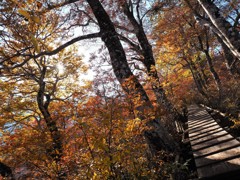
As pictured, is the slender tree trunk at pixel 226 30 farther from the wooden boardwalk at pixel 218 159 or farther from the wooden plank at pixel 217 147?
the wooden plank at pixel 217 147

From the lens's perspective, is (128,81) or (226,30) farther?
(226,30)

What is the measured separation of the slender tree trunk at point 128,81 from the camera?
426cm

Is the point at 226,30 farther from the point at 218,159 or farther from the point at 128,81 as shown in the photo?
the point at 218,159

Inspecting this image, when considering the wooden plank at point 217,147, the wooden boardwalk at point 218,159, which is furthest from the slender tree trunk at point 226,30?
the wooden plank at point 217,147

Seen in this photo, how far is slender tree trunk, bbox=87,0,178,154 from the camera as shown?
4262 mm

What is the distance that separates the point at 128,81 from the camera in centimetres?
424

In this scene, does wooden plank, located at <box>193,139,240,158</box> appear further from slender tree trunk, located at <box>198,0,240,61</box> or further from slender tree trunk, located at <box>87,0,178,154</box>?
slender tree trunk, located at <box>198,0,240,61</box>

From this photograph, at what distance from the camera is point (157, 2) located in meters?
9.89

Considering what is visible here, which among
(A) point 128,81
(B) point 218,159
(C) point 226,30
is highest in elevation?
(C) point 226,30

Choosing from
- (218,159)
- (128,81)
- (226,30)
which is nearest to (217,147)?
A: (218,159)

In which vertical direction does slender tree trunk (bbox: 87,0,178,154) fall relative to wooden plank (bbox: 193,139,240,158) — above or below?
above

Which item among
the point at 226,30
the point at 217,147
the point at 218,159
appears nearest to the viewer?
the point at 218,159

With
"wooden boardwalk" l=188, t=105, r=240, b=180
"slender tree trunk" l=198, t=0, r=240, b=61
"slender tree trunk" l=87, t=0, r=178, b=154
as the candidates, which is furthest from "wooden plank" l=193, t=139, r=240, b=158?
"slender tree trunk" l=198, t=0, r=240, b=61

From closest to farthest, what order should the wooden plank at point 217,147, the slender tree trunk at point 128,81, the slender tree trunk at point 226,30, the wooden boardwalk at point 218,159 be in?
the wooden boardwalk at point 218,159 < the wooden plank at point 217,147 < the slender tree trunk at point 128,81 < the slender tree trunk at point 226,30
